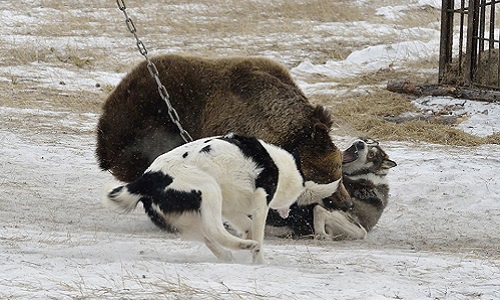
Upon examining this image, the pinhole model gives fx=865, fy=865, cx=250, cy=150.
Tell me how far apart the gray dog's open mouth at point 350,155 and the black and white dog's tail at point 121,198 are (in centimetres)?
302

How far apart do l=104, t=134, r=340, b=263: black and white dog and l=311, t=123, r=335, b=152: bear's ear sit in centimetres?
128

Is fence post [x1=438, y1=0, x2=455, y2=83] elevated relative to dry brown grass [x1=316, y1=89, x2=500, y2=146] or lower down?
elevated

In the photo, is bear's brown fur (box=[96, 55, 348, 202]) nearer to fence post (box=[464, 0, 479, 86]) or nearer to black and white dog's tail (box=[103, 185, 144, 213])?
black and white dog's tail (box=[103, 185, 144, 213])

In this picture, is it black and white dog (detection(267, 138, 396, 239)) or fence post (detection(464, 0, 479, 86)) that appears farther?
fence post (detection(464, 0, 479, 86))

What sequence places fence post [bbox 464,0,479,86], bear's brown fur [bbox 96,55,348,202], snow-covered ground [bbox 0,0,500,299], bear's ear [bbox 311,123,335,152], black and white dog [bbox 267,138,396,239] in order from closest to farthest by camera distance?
1. snow-covered ground [bbox 0,0,500,299]
2. bear's ear [bbox 311,123,335,152]
3. black and white dog [bbox 267,138,396,239]
4. bear's brown fur [bbox 96,55,348,202]
5. fence post [bbox 464,0,479,86]

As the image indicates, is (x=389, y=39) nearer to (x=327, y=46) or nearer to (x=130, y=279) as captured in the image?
(x=327, y=46)

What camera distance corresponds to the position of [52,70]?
19422mm

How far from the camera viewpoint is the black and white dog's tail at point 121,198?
612 cm

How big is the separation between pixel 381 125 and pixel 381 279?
8230 millimetres

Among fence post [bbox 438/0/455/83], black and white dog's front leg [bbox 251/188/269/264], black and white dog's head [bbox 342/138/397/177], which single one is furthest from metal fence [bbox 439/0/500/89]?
black and white dog's front leg [bbox 251/188/269/264]

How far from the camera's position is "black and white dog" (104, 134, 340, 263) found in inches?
236

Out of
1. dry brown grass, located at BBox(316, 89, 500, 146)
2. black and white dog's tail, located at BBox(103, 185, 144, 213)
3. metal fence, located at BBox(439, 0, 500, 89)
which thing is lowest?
dry brown grass, located at BBox(316, 89, 500, 146)

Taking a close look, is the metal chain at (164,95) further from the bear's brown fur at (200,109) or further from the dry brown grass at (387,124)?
the dry brown grass at (387,124)

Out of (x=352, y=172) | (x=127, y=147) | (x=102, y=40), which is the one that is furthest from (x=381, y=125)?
(x=102, y=40)
